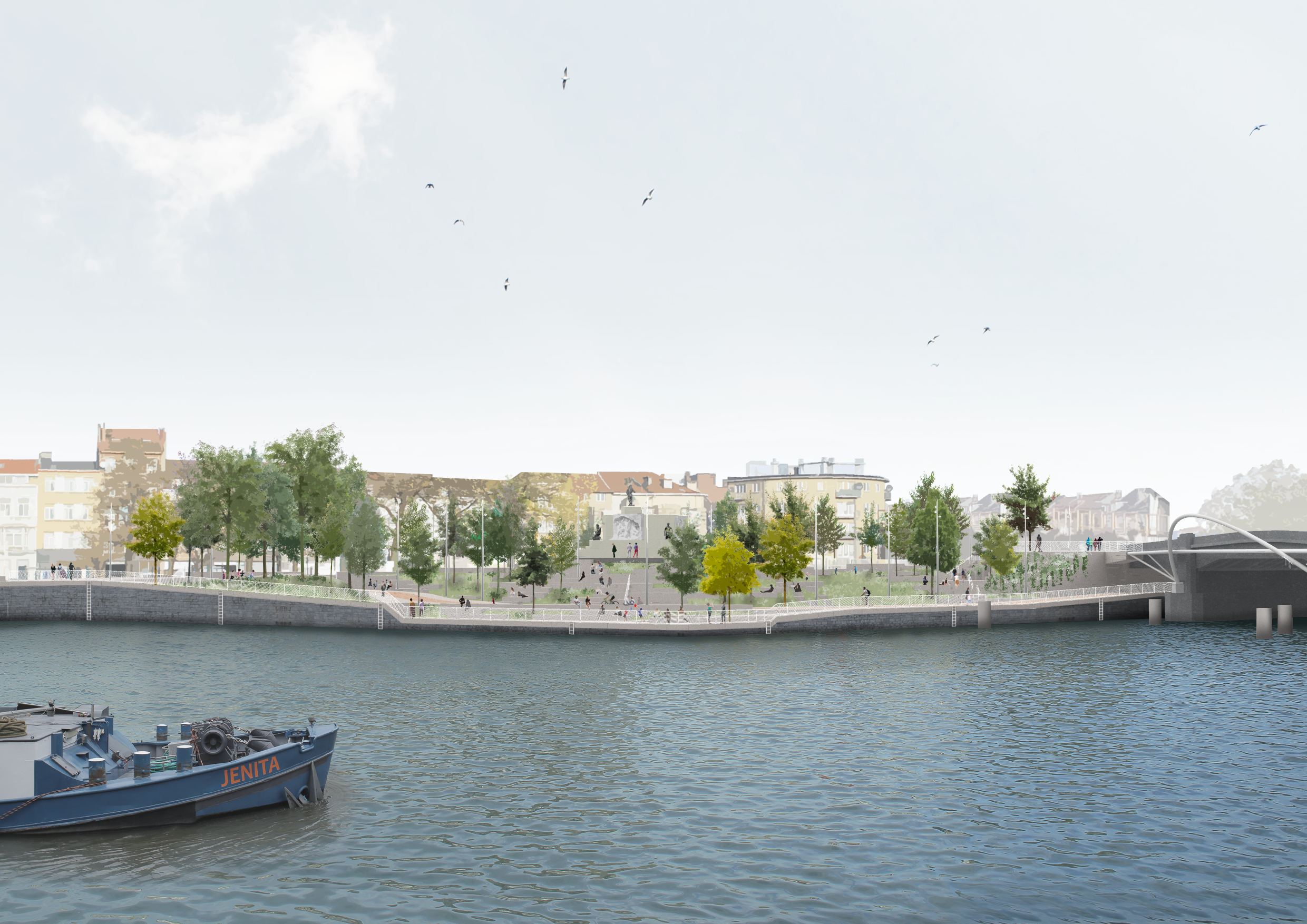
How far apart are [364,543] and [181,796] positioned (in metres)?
64.6

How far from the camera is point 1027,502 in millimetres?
97750

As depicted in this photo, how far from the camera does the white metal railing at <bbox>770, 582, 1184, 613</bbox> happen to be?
248ft

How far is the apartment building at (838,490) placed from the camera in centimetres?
16850

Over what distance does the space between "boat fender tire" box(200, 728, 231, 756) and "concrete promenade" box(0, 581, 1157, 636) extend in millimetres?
42361

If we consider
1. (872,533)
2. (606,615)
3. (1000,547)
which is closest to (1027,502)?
(1000,547)

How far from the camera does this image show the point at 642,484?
181 meters

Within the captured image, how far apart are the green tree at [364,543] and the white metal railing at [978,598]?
37.0 metres

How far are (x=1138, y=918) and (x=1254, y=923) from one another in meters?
2.29

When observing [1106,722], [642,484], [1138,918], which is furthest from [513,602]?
[642,484]

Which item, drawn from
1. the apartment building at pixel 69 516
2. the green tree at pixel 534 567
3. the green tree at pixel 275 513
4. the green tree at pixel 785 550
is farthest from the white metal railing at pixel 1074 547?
the apartment building at pixel 69 516

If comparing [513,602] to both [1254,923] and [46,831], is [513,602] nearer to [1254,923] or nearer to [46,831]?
[46,831]

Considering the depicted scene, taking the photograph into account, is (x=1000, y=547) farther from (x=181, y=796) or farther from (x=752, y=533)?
(x=181, y=796)

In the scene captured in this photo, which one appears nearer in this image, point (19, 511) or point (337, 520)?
point (337, 520)

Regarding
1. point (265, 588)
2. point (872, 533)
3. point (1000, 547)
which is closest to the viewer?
point (265, 588)
